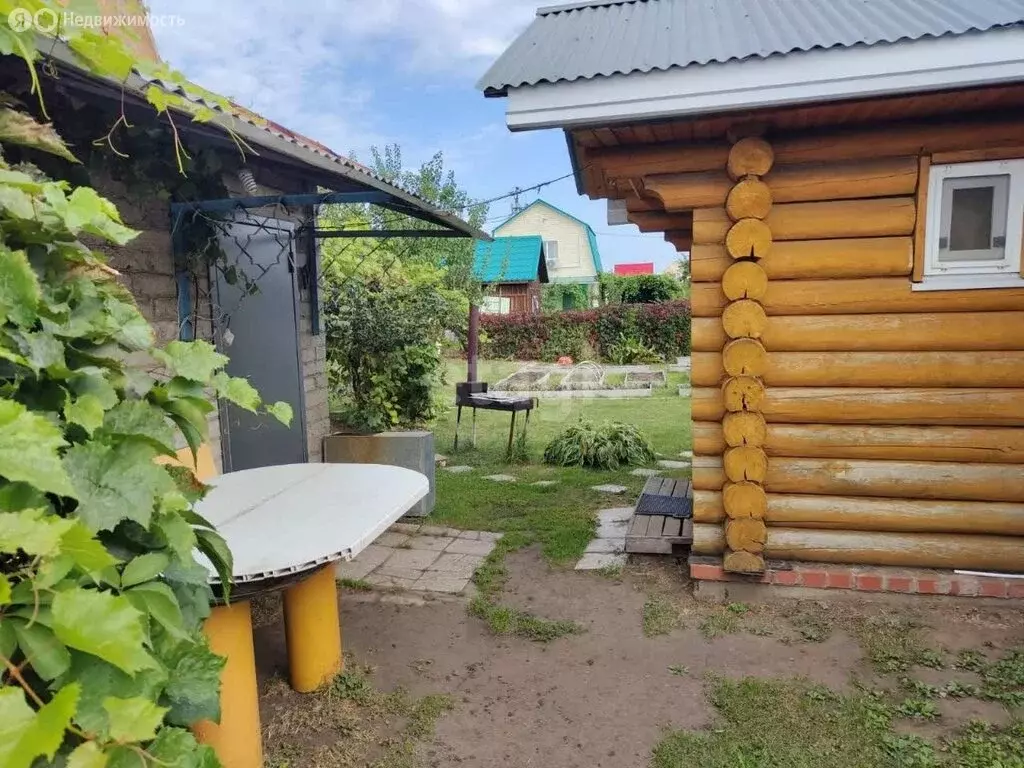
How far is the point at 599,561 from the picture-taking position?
479 centimetres

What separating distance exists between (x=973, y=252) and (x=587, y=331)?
1624 centimetres

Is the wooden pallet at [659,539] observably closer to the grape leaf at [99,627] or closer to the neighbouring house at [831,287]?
the neighbouring house at [831,287]

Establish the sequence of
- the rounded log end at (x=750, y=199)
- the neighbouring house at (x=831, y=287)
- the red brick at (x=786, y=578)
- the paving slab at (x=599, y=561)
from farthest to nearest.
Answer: the paving slab at (x=599, y=561), the red brick at (x=786, y=578), the rounded log end at (x=750, y=199), the neighbouring house at (x=831, y=287)

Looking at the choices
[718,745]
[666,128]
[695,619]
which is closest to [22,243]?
[718,745]

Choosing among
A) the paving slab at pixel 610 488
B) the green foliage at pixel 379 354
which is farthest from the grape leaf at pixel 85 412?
the paving slab at pixel 610 488

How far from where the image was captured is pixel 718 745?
108 inches

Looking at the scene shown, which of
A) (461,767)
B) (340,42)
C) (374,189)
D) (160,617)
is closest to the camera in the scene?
(160,617)

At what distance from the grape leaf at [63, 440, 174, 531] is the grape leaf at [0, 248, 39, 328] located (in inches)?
8.1

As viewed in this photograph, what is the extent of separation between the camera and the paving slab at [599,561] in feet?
15.4

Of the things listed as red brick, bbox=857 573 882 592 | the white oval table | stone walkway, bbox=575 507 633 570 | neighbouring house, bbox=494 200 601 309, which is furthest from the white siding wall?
the white oval table

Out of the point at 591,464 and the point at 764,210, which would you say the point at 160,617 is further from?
the point at 591,464

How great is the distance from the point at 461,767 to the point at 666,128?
3193 mm

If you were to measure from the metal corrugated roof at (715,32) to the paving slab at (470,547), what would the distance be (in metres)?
3.06

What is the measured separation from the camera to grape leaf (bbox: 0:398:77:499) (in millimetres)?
857
